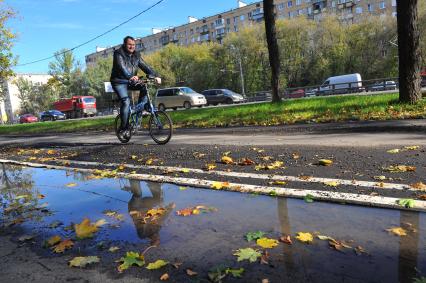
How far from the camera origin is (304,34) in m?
70.2

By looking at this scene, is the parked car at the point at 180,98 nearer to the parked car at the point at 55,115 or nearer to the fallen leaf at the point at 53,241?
the parked car at the point at 55,115

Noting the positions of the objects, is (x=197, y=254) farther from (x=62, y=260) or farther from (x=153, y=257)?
(x=62, y=260)

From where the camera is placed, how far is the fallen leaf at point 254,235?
9.82 ft

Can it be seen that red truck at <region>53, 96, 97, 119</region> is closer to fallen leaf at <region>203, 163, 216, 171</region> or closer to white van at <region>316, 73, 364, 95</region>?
white van at <region>316, 73, 364, 95</region>

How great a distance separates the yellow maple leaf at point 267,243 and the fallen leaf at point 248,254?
0.35ft

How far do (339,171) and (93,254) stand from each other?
2969 millimetres

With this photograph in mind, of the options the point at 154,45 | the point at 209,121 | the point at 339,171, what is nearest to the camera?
the point at 339,171

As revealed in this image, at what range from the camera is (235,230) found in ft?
10.5

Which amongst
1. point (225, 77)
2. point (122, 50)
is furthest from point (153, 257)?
point (225, 77)

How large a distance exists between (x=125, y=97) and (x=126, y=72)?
0.55 meters

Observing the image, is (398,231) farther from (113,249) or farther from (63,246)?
(63,246)

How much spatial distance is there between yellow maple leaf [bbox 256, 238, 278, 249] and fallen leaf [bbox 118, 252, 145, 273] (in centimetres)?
82

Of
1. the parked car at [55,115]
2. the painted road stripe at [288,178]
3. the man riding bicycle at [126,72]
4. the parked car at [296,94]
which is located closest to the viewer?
the painted road stripe at [288,178]

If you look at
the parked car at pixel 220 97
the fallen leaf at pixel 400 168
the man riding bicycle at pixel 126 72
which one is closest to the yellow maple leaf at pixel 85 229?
the fallen leaf at pixel 400 168
